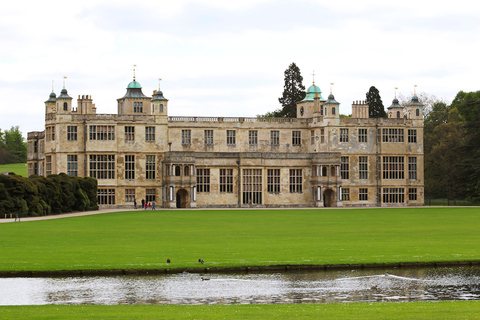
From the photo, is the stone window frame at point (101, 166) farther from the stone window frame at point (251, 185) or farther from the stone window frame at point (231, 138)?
the stone window frame at point (251, 185)

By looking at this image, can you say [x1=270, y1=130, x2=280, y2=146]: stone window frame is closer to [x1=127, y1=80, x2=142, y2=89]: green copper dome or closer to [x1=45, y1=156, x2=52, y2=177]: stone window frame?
[x1=127, y1=80, x2=142, y2=89]: green copper dome

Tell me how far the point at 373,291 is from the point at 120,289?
6542mm

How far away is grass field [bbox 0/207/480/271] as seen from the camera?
2345cm

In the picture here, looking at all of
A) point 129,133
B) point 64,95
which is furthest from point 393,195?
point 64,95

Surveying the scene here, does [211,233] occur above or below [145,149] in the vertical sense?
below

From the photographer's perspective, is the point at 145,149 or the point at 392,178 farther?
the point at 392,178

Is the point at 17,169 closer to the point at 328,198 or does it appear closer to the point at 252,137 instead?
the point at 252,137

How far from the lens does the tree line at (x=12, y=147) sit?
478 ft

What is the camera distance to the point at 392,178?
242ft

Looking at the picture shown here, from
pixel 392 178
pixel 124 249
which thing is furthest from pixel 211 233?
pixel 392 178

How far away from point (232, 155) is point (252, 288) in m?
49.8

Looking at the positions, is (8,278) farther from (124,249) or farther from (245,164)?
(245,164)

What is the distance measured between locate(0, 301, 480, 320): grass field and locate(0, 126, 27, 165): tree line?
439 ft

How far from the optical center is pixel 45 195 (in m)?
52.8
